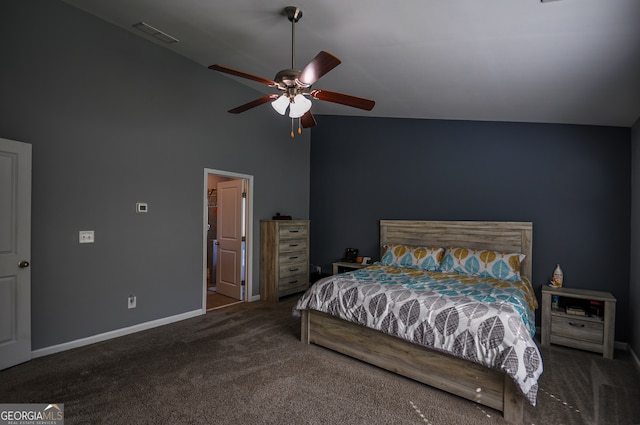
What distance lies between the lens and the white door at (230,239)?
514 cm

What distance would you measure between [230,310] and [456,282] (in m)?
3.01

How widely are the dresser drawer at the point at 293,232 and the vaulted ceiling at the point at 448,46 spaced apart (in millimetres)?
2253

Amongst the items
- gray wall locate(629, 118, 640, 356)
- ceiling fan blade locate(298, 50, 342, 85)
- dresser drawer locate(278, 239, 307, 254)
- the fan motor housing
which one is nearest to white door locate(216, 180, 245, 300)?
dresser drawer locate(278, 239, 307, 254)

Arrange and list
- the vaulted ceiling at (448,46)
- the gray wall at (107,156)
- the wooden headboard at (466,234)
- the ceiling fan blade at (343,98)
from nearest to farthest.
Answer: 1. the vaulted ceiling at (448,46)
2. the ceiling fan blade at (343,98)
3. the gray wall at (107,156)
4. the wooden headboard at (466,234)

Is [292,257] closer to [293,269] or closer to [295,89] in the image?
[293,269]

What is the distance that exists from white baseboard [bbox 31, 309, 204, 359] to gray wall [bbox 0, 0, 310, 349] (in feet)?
0.18

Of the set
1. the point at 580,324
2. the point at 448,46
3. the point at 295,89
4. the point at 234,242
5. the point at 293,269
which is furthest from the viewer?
the point at 293,269

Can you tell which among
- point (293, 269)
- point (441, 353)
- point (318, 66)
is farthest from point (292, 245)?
point (318, 66)

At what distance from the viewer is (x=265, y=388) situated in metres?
2.55

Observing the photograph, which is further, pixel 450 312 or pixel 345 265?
pixel 345 265

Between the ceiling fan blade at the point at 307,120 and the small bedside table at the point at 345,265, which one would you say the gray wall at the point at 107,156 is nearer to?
the ceiling fan blade at the point at 307,120

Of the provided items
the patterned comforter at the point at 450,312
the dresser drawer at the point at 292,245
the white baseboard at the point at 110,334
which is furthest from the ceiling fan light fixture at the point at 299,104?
the white baseboard at the point at 110,334

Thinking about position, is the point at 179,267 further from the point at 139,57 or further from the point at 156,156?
the point at 139,57

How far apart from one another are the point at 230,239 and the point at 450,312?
377 centimetres
